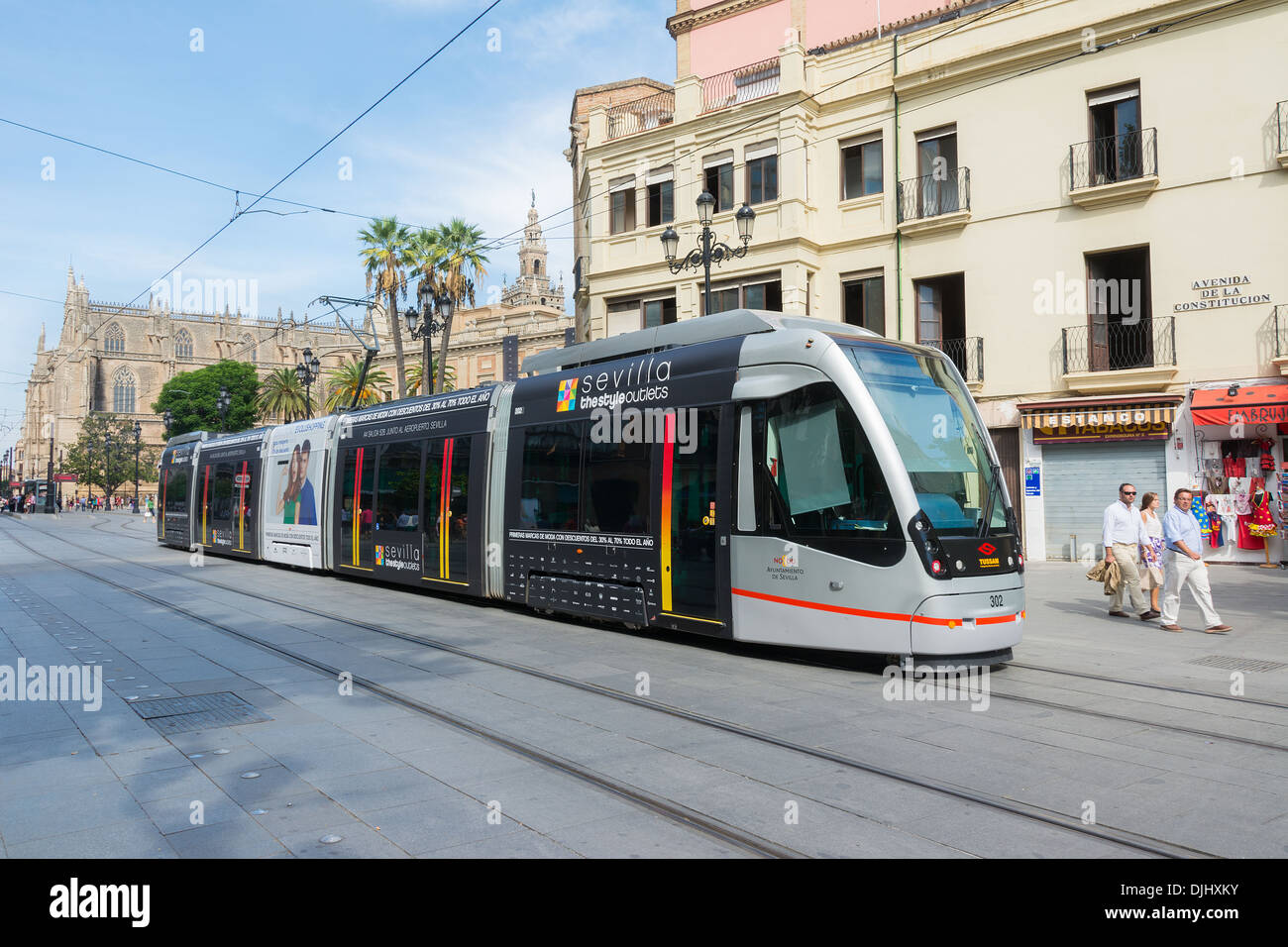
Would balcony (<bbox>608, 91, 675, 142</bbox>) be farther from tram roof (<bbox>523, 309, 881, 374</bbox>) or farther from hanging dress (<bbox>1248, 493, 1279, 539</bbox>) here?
hanging dress (<bbox>1248, 493, 1279, 539</bbox>)

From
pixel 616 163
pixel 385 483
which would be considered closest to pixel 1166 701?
pixel 385 483

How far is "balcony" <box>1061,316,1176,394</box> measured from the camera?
1894 cm

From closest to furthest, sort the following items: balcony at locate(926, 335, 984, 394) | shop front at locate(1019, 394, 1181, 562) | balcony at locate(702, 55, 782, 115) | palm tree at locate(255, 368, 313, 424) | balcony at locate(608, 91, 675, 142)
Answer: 1. shop front at locate(1019, 394, 1181, 562)
2. balcony at locate(926, 335, 984, 394)
3. balcony at locate(702, 55, 782, 115)
4. balcony at locate(608, 91, 675, 142)
5. palm tree at locate(255, 368, 313, 424)

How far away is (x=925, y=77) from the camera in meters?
22.1

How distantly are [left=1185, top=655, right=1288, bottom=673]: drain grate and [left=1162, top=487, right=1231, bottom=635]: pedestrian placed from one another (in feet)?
4.91

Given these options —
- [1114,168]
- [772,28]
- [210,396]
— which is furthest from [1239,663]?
[210,396]

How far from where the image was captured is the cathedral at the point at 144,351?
115 metres

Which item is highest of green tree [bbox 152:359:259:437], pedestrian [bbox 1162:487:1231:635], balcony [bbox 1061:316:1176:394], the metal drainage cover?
green tree [bbox 152:359:259:437]

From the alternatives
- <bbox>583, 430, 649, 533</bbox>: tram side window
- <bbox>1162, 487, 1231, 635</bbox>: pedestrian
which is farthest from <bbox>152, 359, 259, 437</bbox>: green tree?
<bbox>1162, 487, 1231, 635</bbox>: pedestrian

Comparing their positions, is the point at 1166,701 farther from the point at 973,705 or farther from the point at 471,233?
the point at 471,233

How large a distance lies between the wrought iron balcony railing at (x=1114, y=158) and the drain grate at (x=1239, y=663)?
1325 cm

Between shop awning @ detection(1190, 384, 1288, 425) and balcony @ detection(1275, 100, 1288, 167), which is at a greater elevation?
balcony @ detection(1275, 100, 1288, 167)

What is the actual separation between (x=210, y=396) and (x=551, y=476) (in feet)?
305
